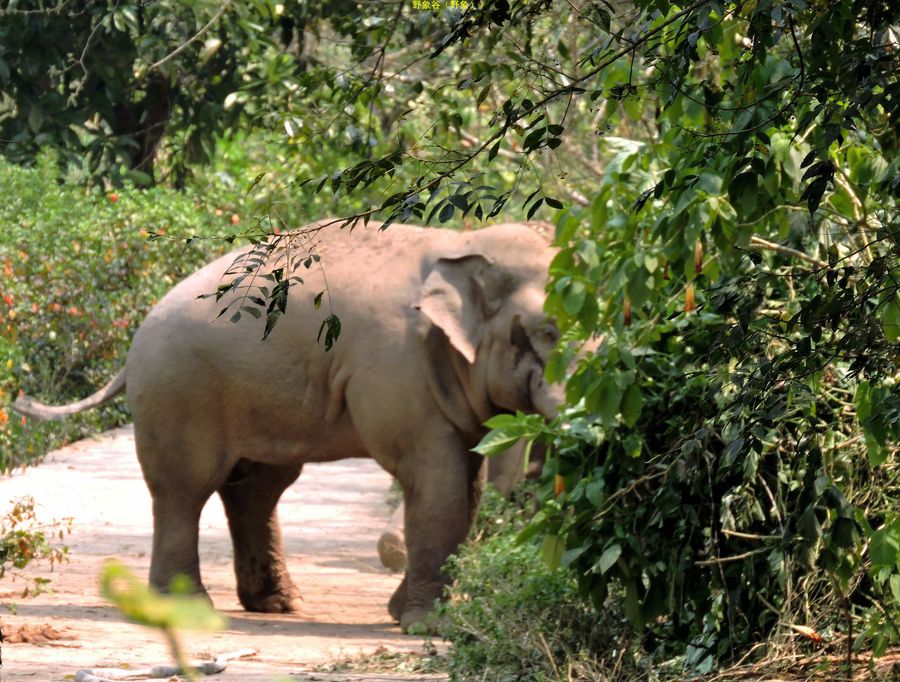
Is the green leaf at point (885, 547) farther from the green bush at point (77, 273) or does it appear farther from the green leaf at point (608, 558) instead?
the green bush at point (77, 273)

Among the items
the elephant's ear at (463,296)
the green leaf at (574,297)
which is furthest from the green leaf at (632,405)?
the elephant's ear at (463,296)

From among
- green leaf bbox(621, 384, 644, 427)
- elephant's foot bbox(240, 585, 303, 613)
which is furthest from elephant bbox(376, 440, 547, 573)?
green leaf bbox(621, 384, 644, 427)

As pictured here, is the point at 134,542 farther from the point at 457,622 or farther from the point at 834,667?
the point at 834,667

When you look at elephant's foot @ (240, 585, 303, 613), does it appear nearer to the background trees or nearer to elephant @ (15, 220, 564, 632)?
elephant @ (15, 220, 564, 632)

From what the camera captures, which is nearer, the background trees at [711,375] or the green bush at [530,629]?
the background trees at [711,375]

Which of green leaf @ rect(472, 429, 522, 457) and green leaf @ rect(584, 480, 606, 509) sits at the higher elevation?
green leaf @ rect(472, 429, 522, 457)

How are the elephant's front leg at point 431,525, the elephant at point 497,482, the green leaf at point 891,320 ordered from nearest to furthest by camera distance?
the green leaf at point 891,320
the elephant's front leg at point 431,525
the elephant at point 497,482

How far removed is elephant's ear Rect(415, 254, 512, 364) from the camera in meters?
7.64

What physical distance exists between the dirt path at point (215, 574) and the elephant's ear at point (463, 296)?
1523 mm

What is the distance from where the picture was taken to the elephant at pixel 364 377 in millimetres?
7574

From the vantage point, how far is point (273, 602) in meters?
8.09

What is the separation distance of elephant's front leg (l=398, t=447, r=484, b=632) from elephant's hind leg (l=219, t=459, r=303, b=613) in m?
0.80

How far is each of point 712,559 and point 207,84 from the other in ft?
38.6

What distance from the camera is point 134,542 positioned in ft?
34.1
